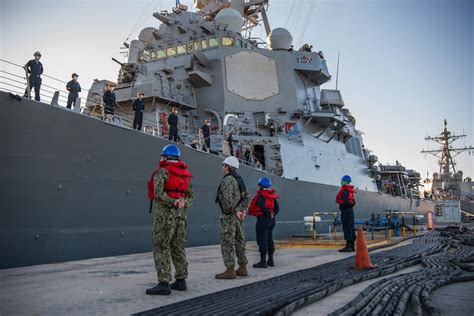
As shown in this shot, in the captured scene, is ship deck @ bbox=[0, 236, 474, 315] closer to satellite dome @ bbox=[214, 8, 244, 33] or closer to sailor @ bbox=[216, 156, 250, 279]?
sailor @ bbox=[216, 156, 250, 279]

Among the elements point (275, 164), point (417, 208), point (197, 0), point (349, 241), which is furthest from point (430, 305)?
point (417, 208)

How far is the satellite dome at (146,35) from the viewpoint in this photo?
17484 mm

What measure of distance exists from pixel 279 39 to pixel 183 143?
842 cm

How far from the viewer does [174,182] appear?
370 cm

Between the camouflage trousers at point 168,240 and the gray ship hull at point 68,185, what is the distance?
287 centimetres

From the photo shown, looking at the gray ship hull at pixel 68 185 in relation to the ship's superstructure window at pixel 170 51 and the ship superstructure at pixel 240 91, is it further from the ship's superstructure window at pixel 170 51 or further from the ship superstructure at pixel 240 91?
the ship's superstructure window at pixel 170 51

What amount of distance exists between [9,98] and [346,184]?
5.70 meters

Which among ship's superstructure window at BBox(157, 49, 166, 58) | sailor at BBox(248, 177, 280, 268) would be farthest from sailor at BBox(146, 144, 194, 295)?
ship's superstructure window at BBox(157, 49, 166, 58)

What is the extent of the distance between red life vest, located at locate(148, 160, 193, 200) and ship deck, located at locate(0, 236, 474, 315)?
0.87m

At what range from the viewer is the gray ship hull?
5.50 meters

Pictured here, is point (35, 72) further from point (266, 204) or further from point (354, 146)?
point (354, 146)

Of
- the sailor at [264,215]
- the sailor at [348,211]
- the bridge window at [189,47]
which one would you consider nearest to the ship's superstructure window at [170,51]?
the bridge window at [189,47]

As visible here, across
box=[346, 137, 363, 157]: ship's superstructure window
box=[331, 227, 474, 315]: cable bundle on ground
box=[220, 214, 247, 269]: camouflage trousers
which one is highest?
box=[346, 137, 363, 157]: ship's superstructure window

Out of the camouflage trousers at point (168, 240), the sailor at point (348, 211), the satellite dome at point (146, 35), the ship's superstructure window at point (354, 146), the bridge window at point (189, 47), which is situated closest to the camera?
the camouflage trousers at point (168, 240)
